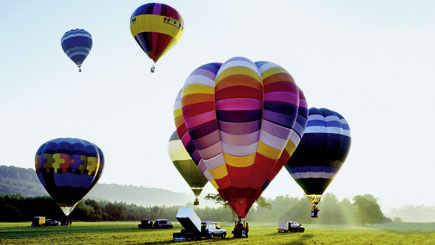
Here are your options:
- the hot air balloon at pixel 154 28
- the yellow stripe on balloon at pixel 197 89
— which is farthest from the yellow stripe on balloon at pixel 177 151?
the yellow stripe on balloon at pixel 197 89

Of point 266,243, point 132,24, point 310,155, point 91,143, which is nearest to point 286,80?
point 266,243

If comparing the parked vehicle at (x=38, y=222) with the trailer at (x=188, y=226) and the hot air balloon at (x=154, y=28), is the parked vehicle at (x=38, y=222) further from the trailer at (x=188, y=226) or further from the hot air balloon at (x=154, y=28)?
the trailer at (x=188, y=226)

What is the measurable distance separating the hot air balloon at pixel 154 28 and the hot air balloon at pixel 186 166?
7.64 meters

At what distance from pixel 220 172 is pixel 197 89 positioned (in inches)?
193

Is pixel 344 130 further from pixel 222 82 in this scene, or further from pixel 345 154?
pixel 222 82

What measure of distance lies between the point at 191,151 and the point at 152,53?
13160 millimetres

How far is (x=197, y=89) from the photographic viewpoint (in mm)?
25359

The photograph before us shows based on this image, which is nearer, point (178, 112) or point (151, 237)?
point (178, 112)

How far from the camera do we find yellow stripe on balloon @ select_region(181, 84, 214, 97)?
25.1 meters

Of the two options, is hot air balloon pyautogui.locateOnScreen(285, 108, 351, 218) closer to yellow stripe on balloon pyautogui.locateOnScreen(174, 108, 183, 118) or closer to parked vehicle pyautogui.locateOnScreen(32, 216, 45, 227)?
yellow stripe on balloon pyautogui.locateOnScreen(174, 108, 183, 118)

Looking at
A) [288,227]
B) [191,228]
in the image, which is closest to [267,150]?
[191,228]

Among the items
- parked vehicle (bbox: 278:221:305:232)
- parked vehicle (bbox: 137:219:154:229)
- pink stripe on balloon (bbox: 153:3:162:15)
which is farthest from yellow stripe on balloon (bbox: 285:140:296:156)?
parked vehicle (bbox: 137:219:154:229)

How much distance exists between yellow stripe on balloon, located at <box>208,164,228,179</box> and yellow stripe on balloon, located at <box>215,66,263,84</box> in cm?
485

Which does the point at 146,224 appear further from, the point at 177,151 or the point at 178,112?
the point at 178,112
